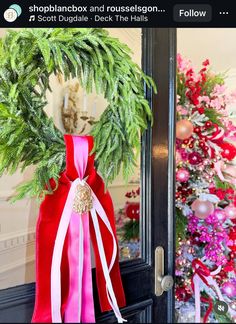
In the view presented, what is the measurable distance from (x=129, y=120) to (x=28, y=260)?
0.44 metres

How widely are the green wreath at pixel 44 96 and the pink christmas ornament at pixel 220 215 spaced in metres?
0.44

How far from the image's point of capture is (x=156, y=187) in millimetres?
910

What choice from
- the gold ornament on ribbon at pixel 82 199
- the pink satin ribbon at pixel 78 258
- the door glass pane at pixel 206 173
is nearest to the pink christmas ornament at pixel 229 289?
the door glass pane at pixel 206 173

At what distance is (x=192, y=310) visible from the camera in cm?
87

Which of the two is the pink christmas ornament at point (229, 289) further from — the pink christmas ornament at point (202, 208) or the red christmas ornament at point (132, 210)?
the red christmas ornament at point (132, 210)

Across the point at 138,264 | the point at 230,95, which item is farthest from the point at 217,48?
the point at 138,264

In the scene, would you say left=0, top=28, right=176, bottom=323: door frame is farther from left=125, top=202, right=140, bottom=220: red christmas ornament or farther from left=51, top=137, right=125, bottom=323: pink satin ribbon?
left=51, top=137, right=125, bottom=323: pink satin ribbon

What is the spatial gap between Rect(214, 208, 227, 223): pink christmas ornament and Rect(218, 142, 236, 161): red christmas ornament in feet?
0.63

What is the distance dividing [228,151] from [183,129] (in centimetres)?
19

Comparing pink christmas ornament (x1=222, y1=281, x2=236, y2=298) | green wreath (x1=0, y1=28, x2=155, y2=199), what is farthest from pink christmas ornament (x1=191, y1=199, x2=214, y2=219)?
green wreath (x1=0, y1=28, x2=155, y2=199)

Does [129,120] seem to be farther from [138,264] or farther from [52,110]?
[138,264]

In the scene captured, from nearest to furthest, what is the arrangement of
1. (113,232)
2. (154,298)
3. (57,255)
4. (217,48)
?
1. (57,255)
2. (113,232)
3. (154,298)
4. (217,48)

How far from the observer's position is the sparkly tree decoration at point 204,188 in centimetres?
106

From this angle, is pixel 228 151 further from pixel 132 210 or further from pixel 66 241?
pixel 66 241
